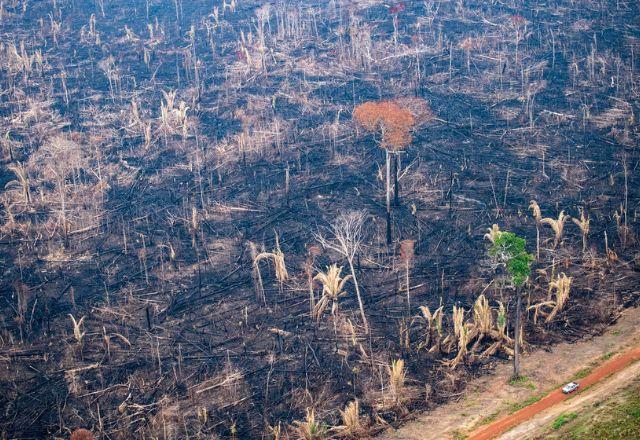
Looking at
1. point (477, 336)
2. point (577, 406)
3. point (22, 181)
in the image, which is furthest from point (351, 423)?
point (22, 181)

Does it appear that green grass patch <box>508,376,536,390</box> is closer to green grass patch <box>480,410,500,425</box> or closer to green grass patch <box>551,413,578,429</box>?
green grass patch <box>480,410,500,425</box>

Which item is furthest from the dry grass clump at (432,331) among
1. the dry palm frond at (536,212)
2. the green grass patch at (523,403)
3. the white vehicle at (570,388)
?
the dry palm frond at (536,212)

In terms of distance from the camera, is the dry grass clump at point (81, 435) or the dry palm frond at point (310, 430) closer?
the dry palm frond at point (310, 430)

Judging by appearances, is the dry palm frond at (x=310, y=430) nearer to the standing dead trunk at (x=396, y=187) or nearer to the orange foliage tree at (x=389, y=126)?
the orange foliage tree at (x=389, y=126)

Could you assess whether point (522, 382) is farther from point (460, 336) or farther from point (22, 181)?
point (22, 181)

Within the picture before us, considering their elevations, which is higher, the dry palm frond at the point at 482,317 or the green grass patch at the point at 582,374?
the dry palm frond at the point at 482,317
